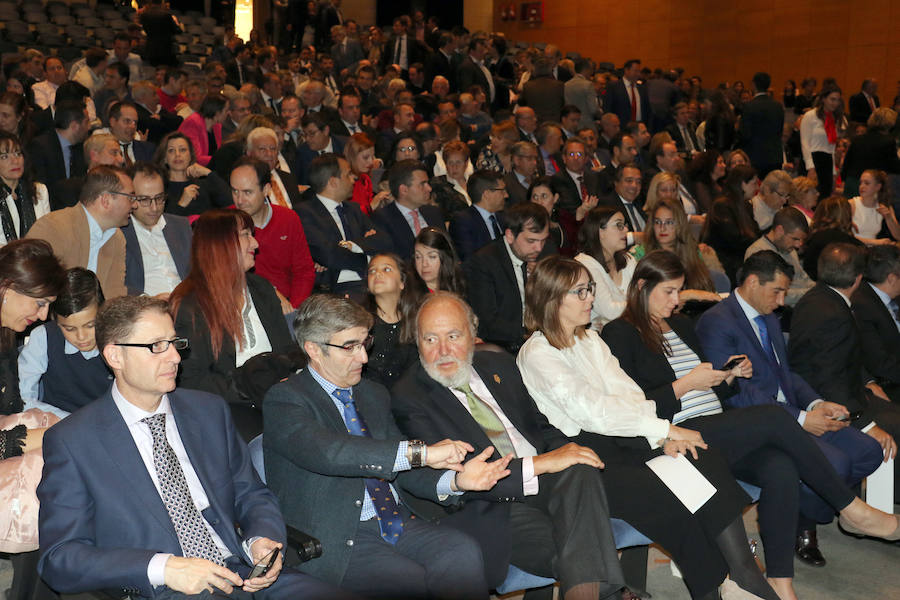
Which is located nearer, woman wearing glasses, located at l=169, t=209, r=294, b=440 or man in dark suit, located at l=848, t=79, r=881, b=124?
woman wearing glasses, located at l=169, t=209, r=294, b=440

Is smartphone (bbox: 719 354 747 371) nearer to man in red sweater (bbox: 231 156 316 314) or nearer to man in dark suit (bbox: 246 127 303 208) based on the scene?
man in red sweater (bbox: 231 156 316 314)

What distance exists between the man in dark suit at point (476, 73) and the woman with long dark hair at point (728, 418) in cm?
781

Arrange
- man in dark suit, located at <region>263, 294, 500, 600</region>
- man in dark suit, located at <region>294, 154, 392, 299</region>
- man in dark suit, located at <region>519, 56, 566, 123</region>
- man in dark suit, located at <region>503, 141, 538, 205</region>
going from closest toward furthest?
man in dark suit, located at <region>263, 294, 500, 600</region>
man in dark suit, located at <region>294, 154, 392, 299</region>
man in dark suit, located at <region>503, 141, 538, 205</region>
man in dark suit, located at <region>519, 56, 566, 123</region>

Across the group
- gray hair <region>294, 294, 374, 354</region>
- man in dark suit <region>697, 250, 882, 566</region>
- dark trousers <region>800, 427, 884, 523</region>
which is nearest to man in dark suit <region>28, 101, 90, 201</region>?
gray hair <region>294, 294, 374, 354</region>

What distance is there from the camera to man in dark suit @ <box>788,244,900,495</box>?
13.3ft

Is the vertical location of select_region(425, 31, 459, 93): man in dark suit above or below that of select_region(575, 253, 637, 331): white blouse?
above

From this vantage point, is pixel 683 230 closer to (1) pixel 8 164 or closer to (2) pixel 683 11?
(1) pixel 8 164

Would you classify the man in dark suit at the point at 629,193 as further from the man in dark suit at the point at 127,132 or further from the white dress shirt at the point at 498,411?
the white dress shirt at the point at 498,411

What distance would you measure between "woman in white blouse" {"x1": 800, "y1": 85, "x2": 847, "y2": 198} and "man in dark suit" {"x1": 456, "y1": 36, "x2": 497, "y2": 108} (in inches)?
155

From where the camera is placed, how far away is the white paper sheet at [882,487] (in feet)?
12.4

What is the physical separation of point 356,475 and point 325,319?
0.51 meters

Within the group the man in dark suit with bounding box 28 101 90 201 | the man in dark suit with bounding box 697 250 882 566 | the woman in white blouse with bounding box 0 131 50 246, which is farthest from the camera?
the man in dark suit with bounding box 28 101 90 201

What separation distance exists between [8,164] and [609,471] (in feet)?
11.4

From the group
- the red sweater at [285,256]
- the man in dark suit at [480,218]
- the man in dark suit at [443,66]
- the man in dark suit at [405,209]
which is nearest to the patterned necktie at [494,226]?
the man in dark suit at [480,218]
